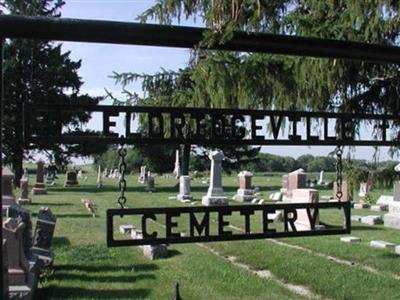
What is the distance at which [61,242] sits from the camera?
42.4 feet

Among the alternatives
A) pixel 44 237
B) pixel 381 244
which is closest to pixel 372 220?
pixel 381 244

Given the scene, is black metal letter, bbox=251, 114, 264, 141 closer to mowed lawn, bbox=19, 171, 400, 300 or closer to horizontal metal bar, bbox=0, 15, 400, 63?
horizontal metal bar, bbox=0, 15, 400, 63

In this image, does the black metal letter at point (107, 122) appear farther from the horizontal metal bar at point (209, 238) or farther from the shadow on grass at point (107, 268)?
the shadow on grass at point (107, 268)

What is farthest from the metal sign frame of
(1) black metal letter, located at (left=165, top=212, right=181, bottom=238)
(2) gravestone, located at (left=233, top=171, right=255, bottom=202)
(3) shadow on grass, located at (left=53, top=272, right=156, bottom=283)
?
(2) gravestone, located at (left=233, top=171, right=255, bottom=202)

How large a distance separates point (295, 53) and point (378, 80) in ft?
9.29

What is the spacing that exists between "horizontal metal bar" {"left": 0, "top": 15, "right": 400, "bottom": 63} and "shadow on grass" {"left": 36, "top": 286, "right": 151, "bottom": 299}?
553cm

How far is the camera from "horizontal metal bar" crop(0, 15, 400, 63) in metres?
2.61

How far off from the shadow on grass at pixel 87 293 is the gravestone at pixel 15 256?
63 cm

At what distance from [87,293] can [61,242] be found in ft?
16.6

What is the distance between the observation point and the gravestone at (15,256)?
730 cm

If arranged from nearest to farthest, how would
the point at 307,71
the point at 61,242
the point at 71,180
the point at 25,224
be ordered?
the point at 307,71
the point at 25,224
the point at 61,242
the point at 71,180

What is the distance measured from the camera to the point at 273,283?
846 cm

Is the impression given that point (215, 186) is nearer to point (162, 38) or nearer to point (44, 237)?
point (44, 237)

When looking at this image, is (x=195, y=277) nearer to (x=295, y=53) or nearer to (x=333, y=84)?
(x=333, y=84)
